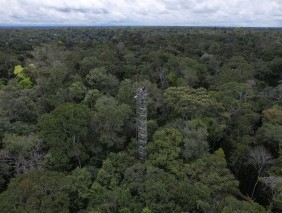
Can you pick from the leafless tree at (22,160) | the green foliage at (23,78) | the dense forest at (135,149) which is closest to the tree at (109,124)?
the dense forest at (135,149)

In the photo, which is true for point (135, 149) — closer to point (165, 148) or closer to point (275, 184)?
point (165, 148)

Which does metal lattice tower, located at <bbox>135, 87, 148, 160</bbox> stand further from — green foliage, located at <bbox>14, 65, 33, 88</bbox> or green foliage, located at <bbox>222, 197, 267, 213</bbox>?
green foliage, located at <bbox>14, 65, 33, 88</bbox>

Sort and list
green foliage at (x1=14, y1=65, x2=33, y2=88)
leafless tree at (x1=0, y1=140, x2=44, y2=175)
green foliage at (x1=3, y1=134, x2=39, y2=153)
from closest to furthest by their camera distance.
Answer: leafless tree at (x1=0, y1=140, x2=44, y2=175)
green foliage at (x1=3, y1=134, x2=39, y2=153)
green foliage at (x1=14, y1=65, x2=33, y2=88)

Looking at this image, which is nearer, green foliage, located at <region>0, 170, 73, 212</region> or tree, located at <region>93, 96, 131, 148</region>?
green foliage, located at <region>0, 170, 73, 212</region>

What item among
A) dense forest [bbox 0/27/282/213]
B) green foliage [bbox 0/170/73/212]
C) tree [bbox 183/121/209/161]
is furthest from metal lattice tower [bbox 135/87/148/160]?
green foliage [bbox 0/170/73/212]

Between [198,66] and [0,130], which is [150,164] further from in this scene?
[198,66]

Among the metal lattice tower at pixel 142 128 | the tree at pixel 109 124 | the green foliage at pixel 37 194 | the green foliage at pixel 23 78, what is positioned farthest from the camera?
the green foliage at pixel 23 78

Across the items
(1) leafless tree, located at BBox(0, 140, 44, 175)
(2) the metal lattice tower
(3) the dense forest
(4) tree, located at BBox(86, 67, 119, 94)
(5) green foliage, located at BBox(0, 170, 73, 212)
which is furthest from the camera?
(4) tree, located at BBox(86, 67, 119, 94)

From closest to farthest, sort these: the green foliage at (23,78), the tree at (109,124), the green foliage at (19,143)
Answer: the green foliage at (19,143)
the tree at (109,124)
the green foliage at (23,78)

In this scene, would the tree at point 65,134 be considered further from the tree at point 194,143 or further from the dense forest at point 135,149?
the tree at point 194,143

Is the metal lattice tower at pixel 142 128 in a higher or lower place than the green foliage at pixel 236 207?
higher

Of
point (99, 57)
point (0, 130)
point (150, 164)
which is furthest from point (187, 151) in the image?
point (99, 57)
